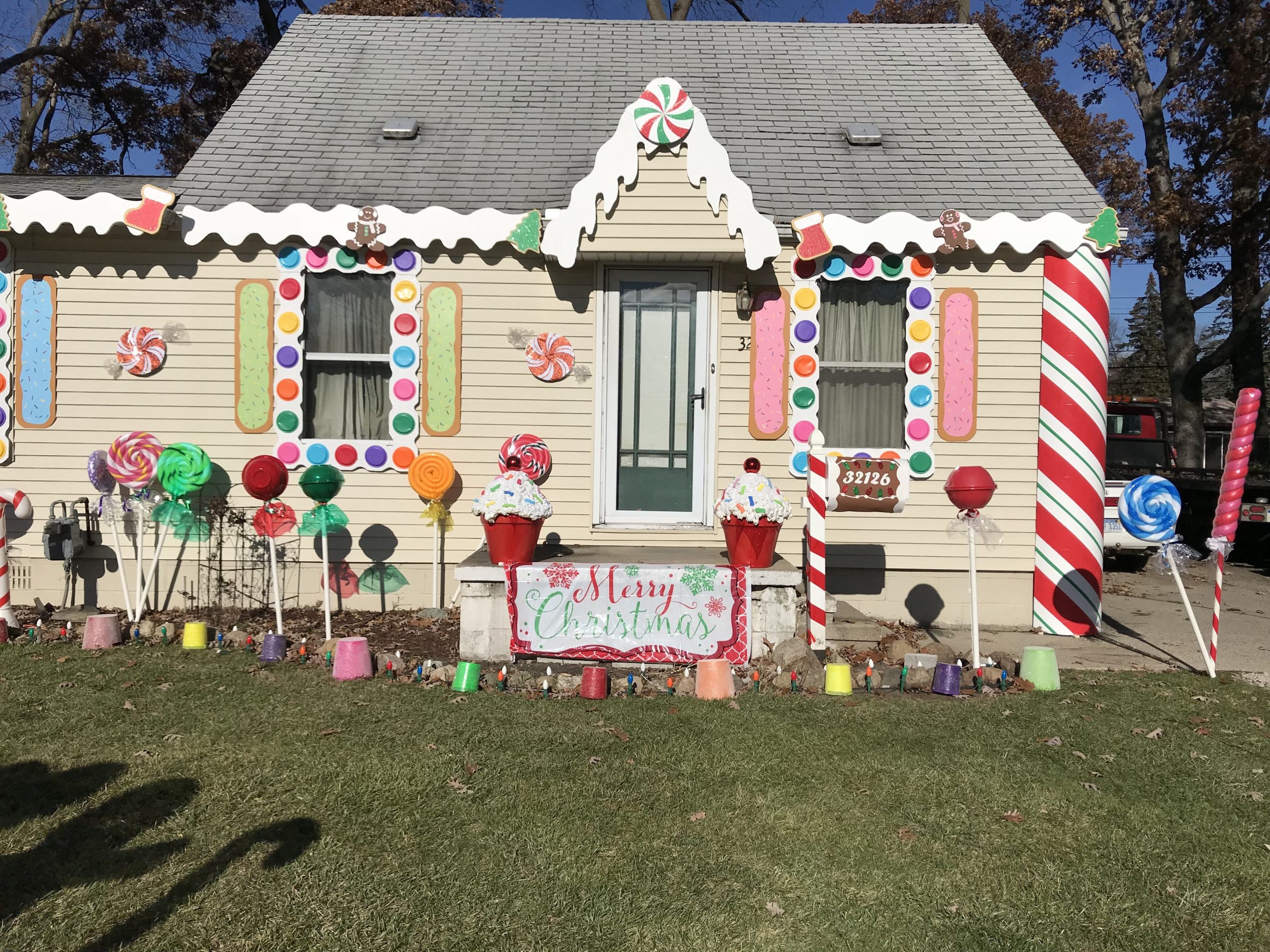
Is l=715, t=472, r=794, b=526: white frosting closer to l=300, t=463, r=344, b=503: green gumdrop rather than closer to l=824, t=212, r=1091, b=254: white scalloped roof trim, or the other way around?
l=824, t=212, r=1091, b=254: white scalloped roof trim

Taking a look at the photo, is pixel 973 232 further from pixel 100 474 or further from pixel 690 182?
pixel 100 474

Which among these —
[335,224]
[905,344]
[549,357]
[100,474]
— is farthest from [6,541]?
[905,344]

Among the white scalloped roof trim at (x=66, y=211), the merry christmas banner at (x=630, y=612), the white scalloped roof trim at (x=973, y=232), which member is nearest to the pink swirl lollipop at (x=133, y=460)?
the white scalloped roof trim at (x=66, y=211)

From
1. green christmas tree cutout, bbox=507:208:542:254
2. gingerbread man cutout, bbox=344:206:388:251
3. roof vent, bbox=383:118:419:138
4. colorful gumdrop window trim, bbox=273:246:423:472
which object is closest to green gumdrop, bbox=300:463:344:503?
colorful gumdrop window trim, bbox=273:246:423:472

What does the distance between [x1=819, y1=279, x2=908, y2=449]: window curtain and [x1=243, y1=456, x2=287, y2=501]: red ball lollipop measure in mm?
4442

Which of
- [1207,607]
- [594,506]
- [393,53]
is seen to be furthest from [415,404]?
[1207,607]

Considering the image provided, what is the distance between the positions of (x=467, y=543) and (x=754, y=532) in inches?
107

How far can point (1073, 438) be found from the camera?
286 inches

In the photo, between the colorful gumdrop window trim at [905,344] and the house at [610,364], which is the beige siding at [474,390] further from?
the colorful gumdrop window trim at [905,344]

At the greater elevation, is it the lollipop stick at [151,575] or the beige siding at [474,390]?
the beige siding at [474,390]

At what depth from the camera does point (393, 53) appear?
9.47 meters

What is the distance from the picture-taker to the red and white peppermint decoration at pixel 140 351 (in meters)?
7.30

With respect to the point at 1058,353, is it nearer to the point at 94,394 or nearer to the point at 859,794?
the point at 859,794

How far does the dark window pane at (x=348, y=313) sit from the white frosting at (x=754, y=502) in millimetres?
3373
